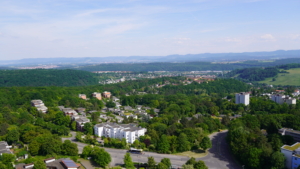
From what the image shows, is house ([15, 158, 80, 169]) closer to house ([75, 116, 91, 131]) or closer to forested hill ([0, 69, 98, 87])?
house ([75, 116, 91, 131])

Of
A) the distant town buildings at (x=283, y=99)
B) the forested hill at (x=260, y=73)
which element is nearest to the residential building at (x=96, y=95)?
the distant town buildings at (x=283, y=99)

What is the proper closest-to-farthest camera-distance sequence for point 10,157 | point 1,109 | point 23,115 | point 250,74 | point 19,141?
point 10,157, point 19,141, point 23,115, point 1,109, point 250,74

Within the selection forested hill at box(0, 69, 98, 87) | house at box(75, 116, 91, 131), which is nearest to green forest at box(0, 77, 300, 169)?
house at box(75, 116, 91, 131)

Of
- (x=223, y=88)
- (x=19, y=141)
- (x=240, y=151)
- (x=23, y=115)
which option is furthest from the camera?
(x=223, y=88)

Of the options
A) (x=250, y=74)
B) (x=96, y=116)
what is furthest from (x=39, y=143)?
(x=250, y=74)

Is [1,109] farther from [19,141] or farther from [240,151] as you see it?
[240,151]
